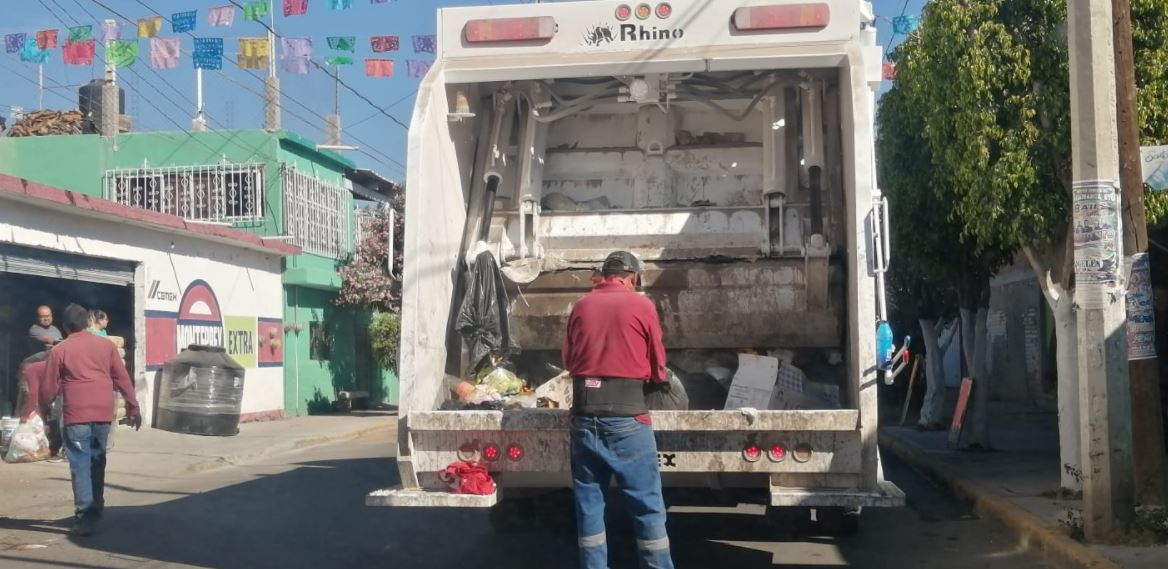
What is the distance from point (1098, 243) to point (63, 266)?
11.7 meters

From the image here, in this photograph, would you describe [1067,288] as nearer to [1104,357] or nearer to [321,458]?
[1104,357]

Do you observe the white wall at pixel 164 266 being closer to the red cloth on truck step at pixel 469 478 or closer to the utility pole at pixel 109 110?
the utility pole at pixel 109 110

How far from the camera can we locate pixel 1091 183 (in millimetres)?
6672

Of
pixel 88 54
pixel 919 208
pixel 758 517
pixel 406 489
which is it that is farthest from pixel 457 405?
pixel 88 54

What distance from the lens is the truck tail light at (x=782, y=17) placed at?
6277mm

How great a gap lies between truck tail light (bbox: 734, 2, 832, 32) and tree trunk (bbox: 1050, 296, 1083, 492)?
11.4 feet

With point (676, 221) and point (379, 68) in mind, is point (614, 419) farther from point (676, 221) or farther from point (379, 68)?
point (379, 68)

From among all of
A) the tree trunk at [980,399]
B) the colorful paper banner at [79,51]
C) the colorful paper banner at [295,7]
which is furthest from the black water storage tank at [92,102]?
the tree trunk at [980,399]

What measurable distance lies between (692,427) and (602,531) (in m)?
0.77

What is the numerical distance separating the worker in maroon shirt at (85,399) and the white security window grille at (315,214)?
12.9 m

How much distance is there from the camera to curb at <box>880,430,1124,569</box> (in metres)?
6.38

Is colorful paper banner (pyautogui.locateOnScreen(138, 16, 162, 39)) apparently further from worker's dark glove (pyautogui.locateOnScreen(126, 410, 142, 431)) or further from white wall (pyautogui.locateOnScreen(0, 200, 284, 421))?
worker's dark glove (pyautogui.locateOnScreen(126, 410, 142, 431))

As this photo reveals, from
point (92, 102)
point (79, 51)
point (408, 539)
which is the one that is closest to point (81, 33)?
point (79, 51)

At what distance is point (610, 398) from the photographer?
519cm
